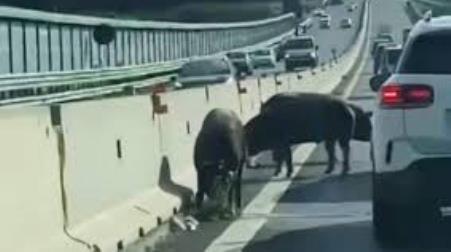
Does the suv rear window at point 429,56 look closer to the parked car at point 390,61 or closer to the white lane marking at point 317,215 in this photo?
the parked car at point 390,61

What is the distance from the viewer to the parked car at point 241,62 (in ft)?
205

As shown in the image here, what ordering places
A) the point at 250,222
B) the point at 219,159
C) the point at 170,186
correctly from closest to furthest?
the point at 250,222
the point at 219,159
the point at 170,186

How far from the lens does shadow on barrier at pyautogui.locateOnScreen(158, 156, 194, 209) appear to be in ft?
46.5

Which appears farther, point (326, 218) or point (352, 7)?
point (352, 7)

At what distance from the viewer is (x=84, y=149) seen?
1096 cm

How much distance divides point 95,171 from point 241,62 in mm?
54094

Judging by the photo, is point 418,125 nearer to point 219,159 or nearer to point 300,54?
point 219,159

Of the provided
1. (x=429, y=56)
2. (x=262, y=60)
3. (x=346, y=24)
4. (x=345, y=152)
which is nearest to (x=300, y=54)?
(x=262, y=60)

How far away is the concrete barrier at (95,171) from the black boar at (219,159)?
371 mm

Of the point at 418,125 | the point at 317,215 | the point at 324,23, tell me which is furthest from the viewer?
the point at 324,23

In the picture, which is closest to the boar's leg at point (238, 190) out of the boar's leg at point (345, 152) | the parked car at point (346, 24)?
the boar's leg at point (345, 152)

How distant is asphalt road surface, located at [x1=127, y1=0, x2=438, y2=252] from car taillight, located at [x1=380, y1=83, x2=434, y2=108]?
123 centimetres

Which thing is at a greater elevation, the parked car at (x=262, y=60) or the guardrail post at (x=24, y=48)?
the guardrail post at (x=24, y=48)

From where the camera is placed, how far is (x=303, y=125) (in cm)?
1819
